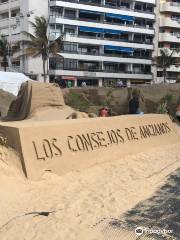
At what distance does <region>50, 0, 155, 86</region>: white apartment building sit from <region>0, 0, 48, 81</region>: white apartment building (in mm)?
1449

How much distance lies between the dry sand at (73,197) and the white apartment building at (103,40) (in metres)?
43.1

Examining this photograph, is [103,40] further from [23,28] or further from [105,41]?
[23,28]

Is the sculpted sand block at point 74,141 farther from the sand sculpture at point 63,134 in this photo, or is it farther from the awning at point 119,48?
the awning at point 119,48

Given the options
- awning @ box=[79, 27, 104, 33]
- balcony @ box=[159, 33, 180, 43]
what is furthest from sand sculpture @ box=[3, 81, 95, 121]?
balcony @ box=[159, 33, 180, 43]

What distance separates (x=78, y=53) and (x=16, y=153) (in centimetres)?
4669

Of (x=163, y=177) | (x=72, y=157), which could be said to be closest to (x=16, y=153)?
(x=72, y=157)

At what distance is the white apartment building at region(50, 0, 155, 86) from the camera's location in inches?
→ 2087

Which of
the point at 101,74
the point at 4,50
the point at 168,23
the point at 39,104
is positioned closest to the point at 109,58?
the point at 101,74

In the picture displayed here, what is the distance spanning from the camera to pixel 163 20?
6141 cm

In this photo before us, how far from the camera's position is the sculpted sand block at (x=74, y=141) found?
835 centimetres

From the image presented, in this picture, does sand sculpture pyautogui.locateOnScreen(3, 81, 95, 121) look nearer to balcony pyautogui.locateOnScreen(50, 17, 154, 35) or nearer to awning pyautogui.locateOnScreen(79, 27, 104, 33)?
balcony pyautogui.locateOnScreen(50, 17, 154, 35)

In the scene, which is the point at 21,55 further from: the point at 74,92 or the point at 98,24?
the point at 74,92

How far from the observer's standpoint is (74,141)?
9.43 m

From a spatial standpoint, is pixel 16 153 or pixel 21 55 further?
pixel 21 55
